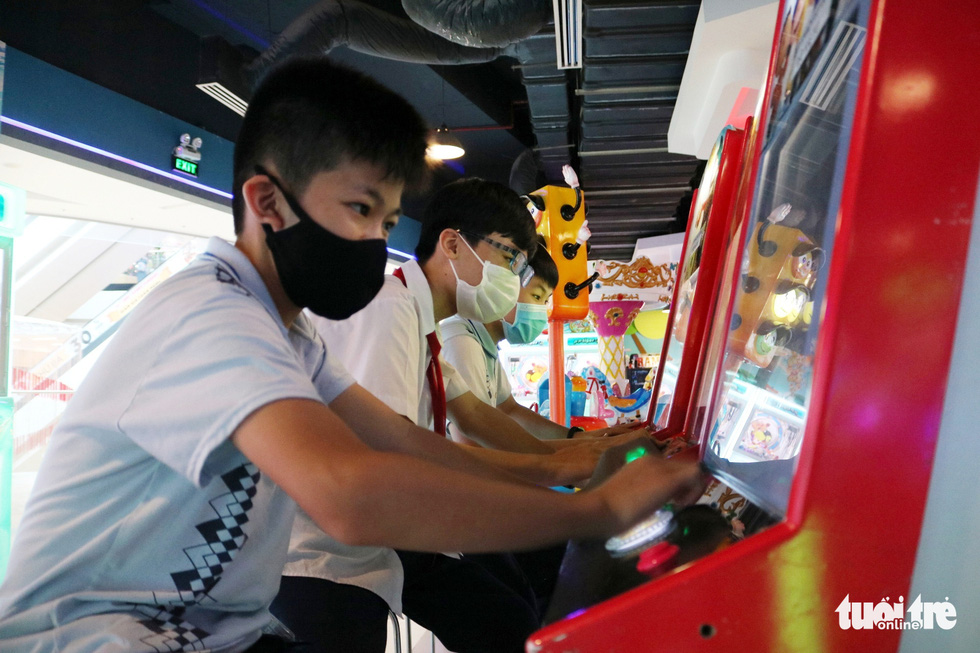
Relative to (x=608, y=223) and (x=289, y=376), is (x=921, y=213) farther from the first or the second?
(x=608, y=223)

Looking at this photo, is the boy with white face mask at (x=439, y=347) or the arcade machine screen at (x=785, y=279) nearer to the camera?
the arcade machine screen at (x=785, y=279)

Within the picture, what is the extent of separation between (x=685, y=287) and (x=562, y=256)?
341 cm

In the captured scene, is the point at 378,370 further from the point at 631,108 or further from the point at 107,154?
the point at 631,108

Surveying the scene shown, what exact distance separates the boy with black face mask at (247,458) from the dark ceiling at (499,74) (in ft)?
10.4

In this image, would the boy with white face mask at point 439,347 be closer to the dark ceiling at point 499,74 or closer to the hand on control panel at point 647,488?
the hand on control panel at point 647,488

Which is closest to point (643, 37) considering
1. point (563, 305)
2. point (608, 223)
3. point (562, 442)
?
point (563, 305)

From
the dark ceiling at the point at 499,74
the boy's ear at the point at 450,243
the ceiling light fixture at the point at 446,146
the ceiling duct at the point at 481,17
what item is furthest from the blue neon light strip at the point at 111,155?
the boy's ear at the point at 450,243

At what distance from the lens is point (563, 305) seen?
5160 millimetres

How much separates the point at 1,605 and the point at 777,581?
844 millimetres

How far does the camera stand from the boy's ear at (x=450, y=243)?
219 cm

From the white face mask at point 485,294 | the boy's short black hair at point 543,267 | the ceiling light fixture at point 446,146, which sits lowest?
the white face mask at point 485,294

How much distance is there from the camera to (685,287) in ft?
6.02

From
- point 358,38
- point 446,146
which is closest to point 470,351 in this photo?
point 358,38

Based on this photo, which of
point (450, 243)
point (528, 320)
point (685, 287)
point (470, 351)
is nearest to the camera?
point (685, 287)
